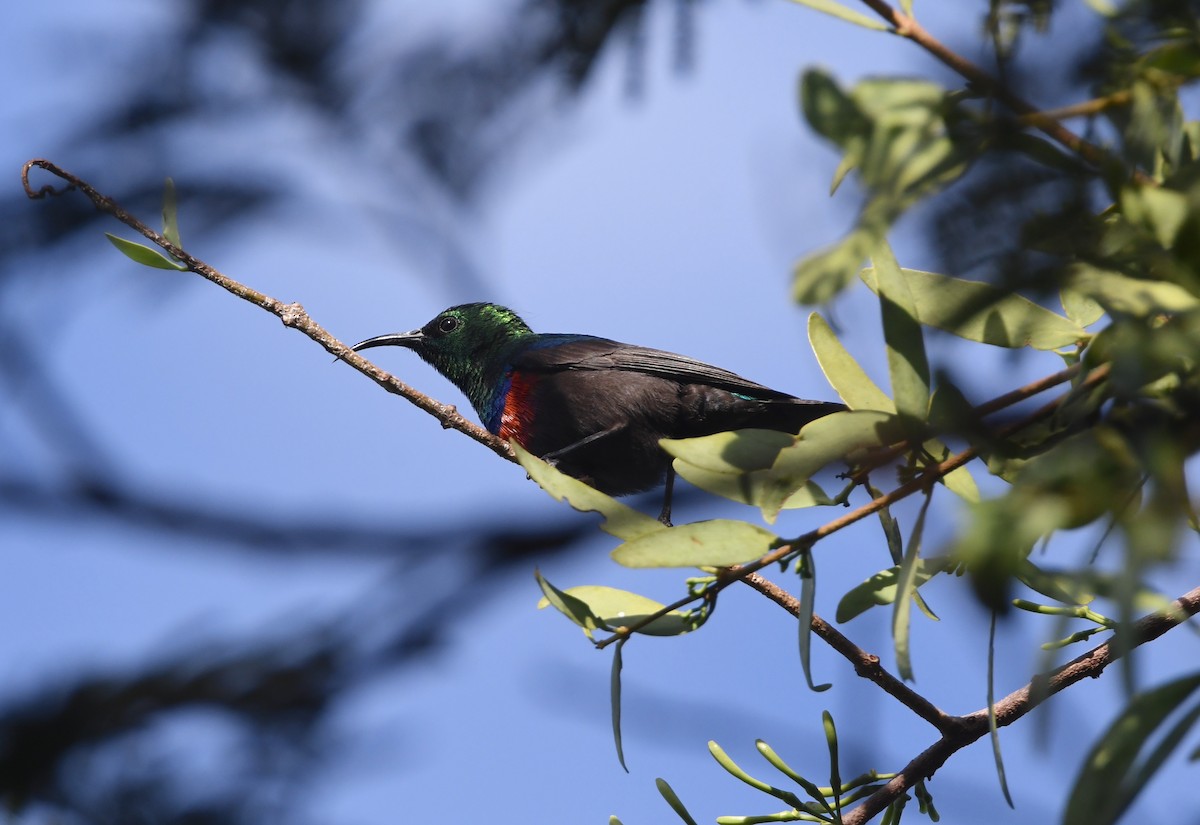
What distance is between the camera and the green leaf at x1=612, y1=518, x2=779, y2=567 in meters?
1.41

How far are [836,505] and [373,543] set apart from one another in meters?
0.67

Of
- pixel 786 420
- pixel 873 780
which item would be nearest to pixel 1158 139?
pixel 873 780

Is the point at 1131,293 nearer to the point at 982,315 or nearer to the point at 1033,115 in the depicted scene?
the point at 1033,115

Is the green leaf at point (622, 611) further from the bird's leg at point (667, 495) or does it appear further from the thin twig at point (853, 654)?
the bird's leg at point (667, 495)

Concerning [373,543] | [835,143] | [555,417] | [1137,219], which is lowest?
[1137,219]

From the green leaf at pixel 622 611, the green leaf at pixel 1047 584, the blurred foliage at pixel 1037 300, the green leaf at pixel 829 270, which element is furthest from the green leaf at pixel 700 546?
the green leaf at pixel 1047 584

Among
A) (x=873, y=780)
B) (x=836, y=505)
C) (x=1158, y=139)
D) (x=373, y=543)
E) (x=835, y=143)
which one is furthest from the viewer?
(x=873, y=780)

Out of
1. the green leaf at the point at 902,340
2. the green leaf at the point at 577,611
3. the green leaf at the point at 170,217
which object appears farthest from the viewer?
Answer: the green leaf at the point at 170,217

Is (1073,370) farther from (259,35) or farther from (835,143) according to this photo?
(259,35)

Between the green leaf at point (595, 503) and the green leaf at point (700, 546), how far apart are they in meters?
0.14

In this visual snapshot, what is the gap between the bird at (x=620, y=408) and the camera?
457cm

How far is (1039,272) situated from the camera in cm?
111

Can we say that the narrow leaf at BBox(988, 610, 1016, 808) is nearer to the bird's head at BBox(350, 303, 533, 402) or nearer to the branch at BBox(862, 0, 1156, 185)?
the branch at BBox(862, 0, 1156, 185)

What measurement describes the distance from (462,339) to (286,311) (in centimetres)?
321
